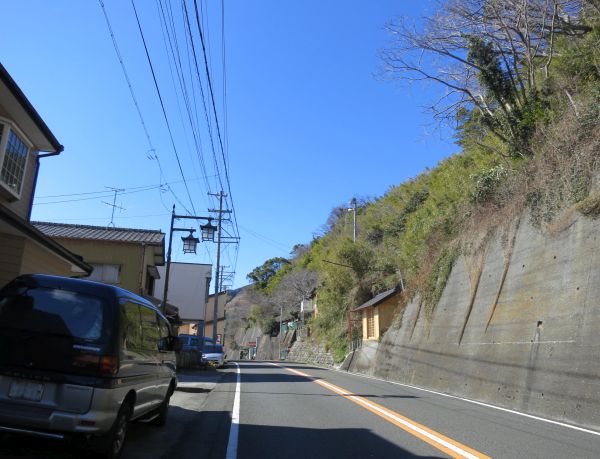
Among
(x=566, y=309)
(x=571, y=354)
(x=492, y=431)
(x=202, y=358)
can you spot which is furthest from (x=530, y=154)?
(x=202, y=358)

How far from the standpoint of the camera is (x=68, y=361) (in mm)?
5289

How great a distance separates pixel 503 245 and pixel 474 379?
5.25 metres

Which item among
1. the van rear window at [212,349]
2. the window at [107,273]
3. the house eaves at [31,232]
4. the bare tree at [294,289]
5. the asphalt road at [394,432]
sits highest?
the bare tree at [294,289]

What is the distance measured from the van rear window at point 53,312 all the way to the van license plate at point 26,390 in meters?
0.55

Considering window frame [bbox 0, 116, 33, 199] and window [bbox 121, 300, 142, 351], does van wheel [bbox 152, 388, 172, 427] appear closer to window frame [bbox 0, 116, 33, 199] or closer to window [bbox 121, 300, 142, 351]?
window [bbox 121, 300, 142, 351]

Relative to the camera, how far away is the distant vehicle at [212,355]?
A: 2991 centimetres

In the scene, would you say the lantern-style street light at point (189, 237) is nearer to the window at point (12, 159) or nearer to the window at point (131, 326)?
the window at point (12, 159)

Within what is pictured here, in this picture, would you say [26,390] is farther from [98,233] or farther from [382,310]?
[382,310]

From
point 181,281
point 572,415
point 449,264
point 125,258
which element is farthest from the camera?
point 181,281

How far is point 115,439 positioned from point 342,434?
151 inches

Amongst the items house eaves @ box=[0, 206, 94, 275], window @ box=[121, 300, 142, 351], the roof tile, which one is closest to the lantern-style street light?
the roof tile

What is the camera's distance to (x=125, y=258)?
90.1 feet

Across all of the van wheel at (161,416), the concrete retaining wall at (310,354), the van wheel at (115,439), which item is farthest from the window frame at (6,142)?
the concrete retaining wall at (310,354)

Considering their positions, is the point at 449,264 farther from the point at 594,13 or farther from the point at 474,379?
the point at 594,13
